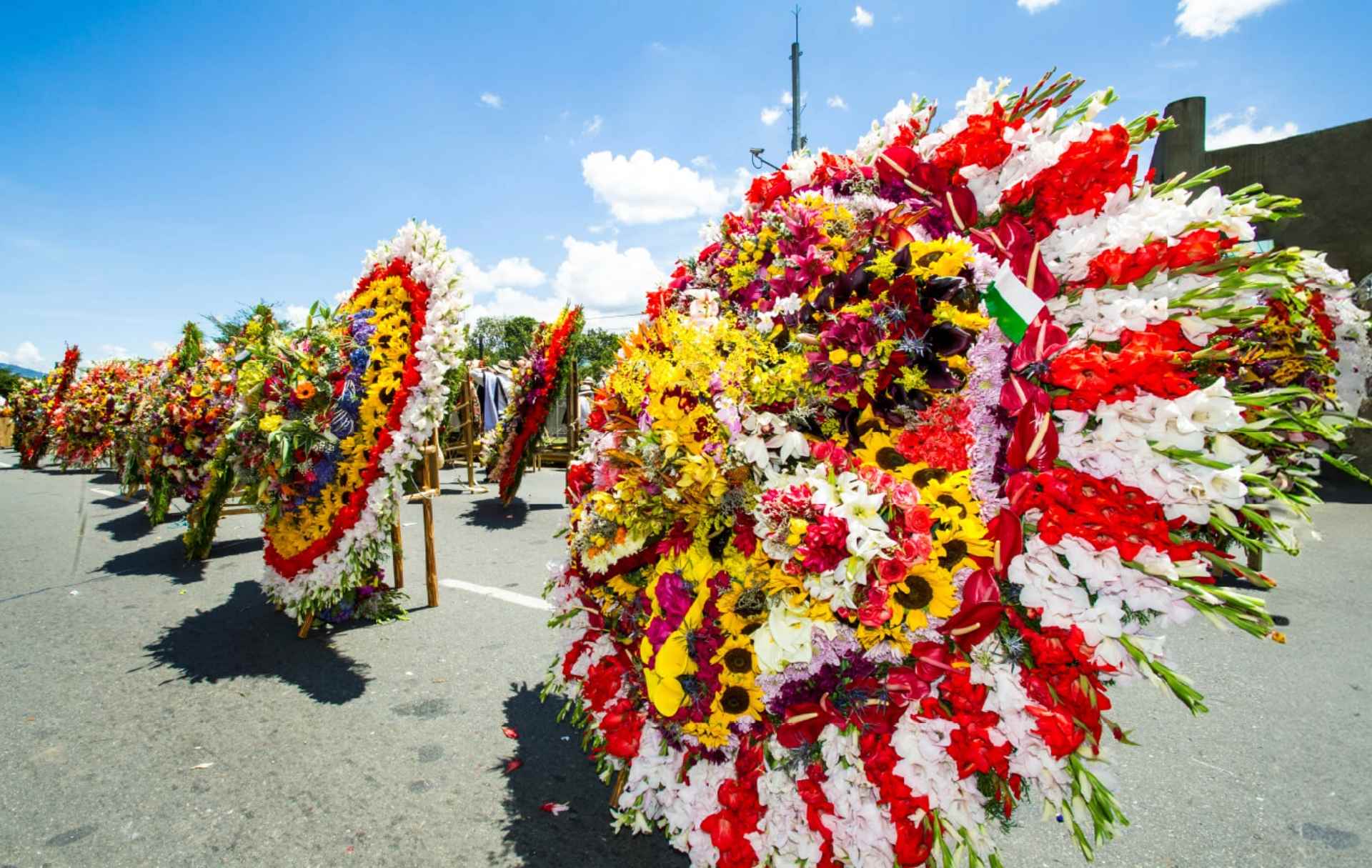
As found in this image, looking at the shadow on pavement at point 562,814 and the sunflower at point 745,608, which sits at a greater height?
the sunflower at point 745,608

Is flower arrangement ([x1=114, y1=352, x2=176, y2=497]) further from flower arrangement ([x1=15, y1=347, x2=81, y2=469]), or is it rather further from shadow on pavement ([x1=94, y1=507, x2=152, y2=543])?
flower arrangement ([x1=15, y1=347, x2=81, y2=469])

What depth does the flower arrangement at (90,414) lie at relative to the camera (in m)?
12.9

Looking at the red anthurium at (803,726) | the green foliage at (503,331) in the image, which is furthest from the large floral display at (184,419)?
the green foliage at (503,331)

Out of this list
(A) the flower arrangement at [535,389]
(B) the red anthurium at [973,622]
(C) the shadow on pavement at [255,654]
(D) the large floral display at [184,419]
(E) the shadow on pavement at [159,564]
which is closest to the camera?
(B) the red anthurium at [973,622]

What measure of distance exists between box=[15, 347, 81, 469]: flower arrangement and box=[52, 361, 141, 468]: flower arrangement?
0.74 metres

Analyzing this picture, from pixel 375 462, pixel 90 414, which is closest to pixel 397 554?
pixel 375 462

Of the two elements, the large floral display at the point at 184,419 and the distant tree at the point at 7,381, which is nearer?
the large floral display at the point at 184,419

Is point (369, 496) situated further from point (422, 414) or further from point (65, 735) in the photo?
point (65, 735)

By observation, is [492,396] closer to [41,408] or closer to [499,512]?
[499,512]

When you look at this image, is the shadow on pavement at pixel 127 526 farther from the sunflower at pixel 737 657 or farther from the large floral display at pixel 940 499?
the sunflower at pixel 737 657

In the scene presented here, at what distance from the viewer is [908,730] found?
1.99 metres

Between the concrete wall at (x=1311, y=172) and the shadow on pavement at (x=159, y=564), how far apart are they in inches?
636

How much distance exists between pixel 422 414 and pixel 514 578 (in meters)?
2.45

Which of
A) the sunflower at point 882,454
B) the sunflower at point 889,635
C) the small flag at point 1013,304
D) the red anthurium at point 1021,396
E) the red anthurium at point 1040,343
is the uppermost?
the small flag at point 1013,304
